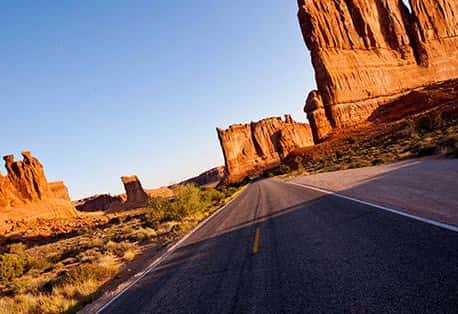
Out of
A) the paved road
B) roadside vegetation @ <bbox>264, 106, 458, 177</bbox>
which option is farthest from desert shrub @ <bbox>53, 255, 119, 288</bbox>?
roadside vegetation @ <bbox>264, 106, 458, 177</bbox>

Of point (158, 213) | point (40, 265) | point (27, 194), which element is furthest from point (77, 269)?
point (27, 194)

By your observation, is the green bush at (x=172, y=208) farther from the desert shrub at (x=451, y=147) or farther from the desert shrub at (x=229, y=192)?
the desert shrub at (x=229, y=192)

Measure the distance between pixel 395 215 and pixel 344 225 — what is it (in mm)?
1157

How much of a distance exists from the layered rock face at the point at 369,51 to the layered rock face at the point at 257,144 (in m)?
55.3

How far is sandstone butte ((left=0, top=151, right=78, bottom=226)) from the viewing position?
6788 cm

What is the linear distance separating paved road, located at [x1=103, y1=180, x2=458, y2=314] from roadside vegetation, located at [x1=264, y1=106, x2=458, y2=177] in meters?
13.3

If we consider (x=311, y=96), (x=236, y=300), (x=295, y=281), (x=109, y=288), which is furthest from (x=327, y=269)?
(x=311, y=96)

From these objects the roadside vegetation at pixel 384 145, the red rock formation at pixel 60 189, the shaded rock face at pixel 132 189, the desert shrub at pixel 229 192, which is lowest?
the desert shrub at pixel 229 192

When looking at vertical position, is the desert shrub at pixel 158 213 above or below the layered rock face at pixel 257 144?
below

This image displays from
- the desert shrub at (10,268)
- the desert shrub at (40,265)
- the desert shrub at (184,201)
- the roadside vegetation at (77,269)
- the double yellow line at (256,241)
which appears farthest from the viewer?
the desert shrub at (184,201)

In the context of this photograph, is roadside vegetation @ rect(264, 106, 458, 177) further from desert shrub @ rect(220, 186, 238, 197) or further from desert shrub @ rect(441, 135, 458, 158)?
desert shrub @ rect(220, 186, 238, 197)

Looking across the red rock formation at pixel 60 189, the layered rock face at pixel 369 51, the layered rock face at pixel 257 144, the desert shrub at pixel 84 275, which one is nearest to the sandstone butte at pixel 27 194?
the red rock formation at pixel 60 189

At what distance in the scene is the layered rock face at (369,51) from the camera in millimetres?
67812

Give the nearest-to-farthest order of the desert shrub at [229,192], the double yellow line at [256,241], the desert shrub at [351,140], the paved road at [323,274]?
the paved road at [323,274], the double yellow line at [256,241], the desert shrub at [229,192], the desert shrub at [351,140]
